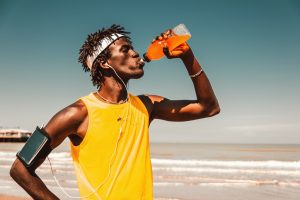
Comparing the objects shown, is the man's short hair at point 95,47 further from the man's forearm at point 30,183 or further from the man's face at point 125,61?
the man's forearm at point 30,183

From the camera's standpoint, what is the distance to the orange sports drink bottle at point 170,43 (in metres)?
2.16

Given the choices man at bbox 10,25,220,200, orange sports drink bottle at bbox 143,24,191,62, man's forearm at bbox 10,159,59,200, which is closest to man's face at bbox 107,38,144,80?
man at bbox 10,25,220,200

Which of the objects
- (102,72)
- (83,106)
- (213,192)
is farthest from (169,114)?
(213,192)

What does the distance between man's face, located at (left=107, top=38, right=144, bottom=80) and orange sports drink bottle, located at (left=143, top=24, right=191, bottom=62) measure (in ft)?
0.54

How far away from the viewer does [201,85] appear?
2283 mm

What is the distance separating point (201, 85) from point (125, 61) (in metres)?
0.54

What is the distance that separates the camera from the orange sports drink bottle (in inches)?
84.9

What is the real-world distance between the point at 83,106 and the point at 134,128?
1.07ft

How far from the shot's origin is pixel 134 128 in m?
1.98

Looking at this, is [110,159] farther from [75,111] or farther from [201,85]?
[201,85]

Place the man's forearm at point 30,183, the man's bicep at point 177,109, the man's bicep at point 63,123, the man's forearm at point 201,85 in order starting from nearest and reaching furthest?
the man's forearm at point 30,183 → the man's bicep at point 63,123 → the man's forearm at point 201,85 → the man's bicep at point 177,109

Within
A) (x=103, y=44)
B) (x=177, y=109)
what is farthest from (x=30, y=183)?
(x=177, y=109)

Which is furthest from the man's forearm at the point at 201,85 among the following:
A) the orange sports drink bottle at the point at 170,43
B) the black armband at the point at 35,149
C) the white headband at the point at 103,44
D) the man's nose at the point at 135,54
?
the black armband at the point at 35,149

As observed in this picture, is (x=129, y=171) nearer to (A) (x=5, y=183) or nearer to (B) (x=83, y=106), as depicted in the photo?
(B) (x=83, y=106)
